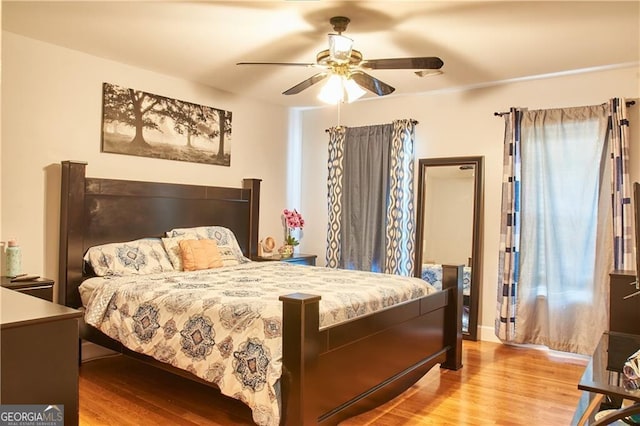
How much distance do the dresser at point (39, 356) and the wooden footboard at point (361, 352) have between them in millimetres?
979

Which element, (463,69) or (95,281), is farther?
(463,69)

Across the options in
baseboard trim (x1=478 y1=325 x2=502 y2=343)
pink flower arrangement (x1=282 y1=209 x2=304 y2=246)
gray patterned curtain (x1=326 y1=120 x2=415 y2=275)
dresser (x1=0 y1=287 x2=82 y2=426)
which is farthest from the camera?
pink flower arrangement (x1=282 y1=209 x2=304 y2=246)

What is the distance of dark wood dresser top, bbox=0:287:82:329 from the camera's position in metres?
1.39

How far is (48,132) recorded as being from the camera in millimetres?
3633

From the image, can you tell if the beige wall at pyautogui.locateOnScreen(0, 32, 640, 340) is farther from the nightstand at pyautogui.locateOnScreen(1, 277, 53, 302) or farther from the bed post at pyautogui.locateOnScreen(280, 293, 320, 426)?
the bed post at pyautogui.locateOnScreen(280, 293, 320, 426)

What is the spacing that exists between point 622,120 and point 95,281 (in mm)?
4344

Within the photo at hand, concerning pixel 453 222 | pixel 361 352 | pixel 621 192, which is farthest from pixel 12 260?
pixel 621 192

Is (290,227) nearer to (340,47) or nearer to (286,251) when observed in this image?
(286,251)

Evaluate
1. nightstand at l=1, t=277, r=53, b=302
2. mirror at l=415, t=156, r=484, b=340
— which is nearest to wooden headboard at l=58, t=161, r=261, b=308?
nightstand at l=1, t=277, r=53, b=302

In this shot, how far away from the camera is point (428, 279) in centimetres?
503

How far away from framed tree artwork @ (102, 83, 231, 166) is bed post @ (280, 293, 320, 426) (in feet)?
8.64

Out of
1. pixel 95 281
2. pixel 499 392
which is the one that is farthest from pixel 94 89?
pixel 499 392

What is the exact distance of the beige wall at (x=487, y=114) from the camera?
406 cm

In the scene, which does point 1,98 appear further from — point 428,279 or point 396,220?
point 428,279
